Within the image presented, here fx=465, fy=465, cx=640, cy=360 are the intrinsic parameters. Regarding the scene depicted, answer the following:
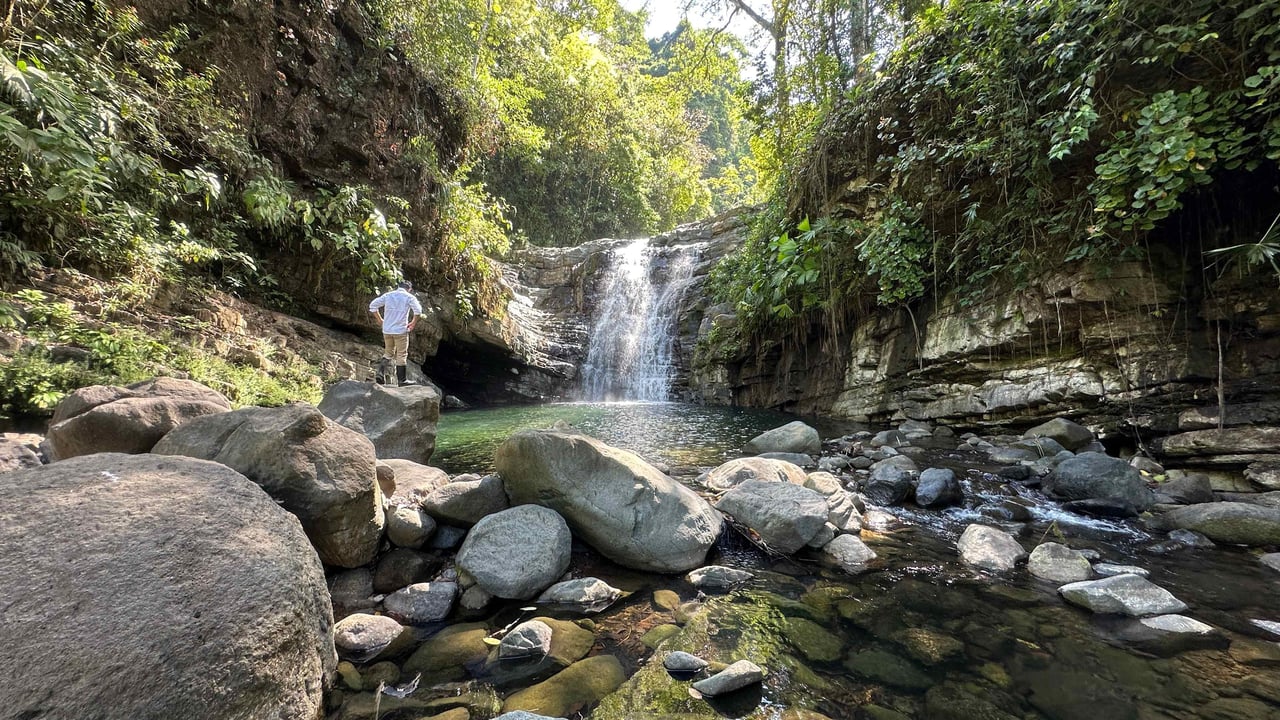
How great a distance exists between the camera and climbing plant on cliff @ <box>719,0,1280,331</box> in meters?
4.01

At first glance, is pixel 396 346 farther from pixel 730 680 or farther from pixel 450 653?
pixel 730 680

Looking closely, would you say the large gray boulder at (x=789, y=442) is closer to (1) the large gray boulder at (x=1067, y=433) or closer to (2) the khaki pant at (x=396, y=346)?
(1) the large gray boulder at (x=1067, y=433)

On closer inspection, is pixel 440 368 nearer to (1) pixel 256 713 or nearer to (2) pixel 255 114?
(2) pixel 255 114

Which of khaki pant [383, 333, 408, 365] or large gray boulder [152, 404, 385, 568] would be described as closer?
large gray boulder [152, 404, 385, 568]

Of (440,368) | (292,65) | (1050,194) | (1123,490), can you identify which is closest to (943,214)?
(1050,194)

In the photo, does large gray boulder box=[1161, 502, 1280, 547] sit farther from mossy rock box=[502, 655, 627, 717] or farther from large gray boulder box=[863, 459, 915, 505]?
mossy rock box=[502, 655, 627, 717]

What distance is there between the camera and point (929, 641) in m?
2.15

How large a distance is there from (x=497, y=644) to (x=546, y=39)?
83.1 ft

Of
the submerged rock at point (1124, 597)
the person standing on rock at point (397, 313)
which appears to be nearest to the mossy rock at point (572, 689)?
the submerged rock at point (1124, 597)

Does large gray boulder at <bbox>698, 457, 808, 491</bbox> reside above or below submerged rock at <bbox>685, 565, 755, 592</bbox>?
above

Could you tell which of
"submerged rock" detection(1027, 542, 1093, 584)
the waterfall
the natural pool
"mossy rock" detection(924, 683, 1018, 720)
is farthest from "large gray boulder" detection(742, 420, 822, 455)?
the waterfall

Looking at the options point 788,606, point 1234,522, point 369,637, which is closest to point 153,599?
point 369,637

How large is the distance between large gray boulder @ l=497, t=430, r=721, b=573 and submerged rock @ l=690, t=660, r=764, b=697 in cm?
98

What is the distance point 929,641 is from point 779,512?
1.14 meters
